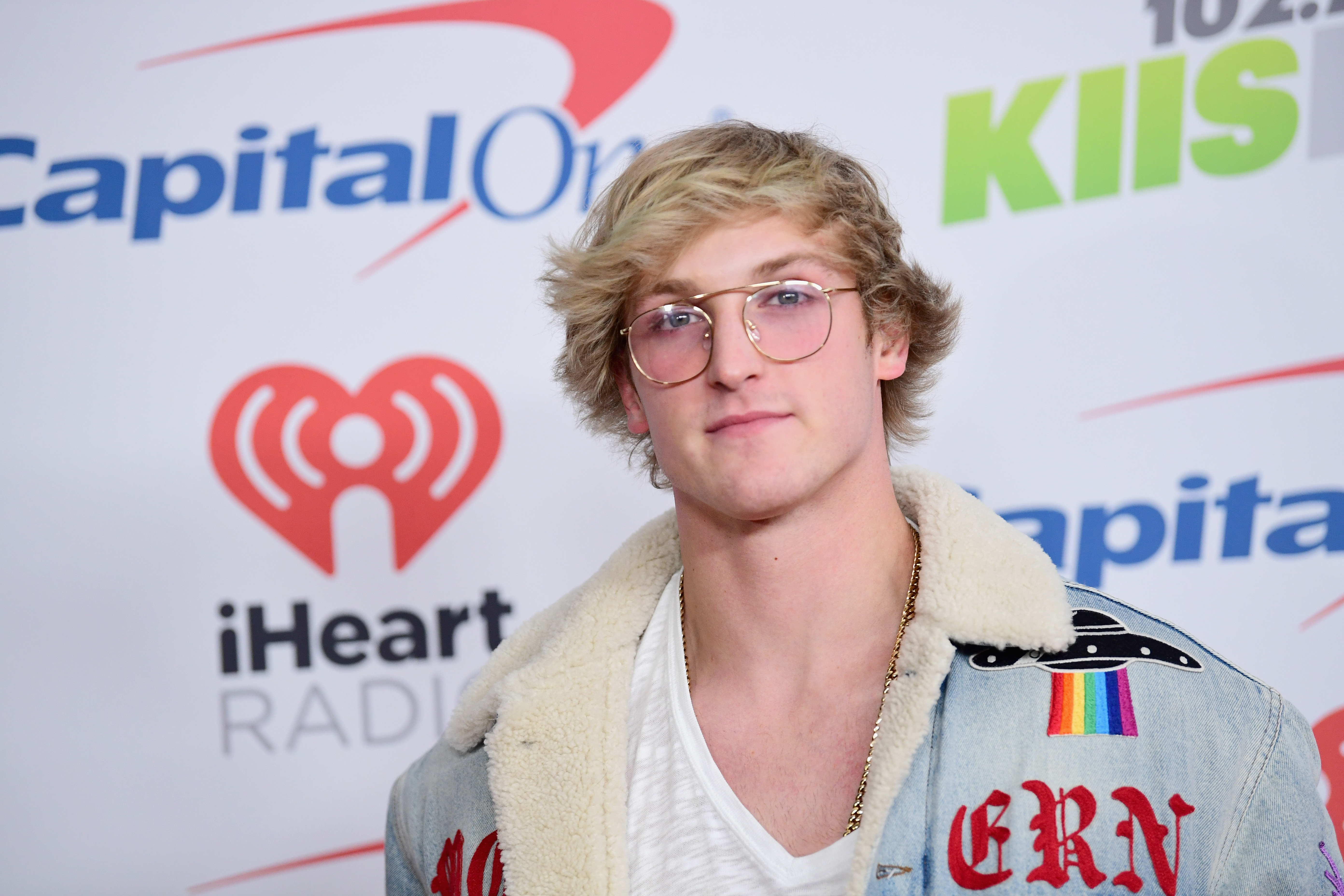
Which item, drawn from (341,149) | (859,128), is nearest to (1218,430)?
(859,128)

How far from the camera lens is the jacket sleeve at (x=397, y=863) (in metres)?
1.85

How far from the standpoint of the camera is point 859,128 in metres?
2.59

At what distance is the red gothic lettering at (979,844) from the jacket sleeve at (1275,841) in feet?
0.85

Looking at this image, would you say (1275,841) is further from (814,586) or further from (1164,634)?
(814,586)

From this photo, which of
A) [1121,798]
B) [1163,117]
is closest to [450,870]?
[1121,798]

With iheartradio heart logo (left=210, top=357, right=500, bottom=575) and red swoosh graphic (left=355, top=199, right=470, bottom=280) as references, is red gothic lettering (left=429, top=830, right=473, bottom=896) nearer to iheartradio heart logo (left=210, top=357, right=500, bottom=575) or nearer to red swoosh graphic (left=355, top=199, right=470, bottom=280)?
iheartradio heart logo (left=210, top=357, right=500, bottom=575)

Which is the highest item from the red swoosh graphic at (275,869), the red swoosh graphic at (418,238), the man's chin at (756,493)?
the red swoosh graphic at (418,238)

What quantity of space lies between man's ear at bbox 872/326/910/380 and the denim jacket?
0.86ft

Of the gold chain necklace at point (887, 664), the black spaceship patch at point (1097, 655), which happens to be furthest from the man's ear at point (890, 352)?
the black spaceship patch at point (1097, 655)

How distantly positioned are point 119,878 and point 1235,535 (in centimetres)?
273

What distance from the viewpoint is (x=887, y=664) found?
1600mm

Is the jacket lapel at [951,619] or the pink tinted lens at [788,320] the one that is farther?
the pink tinted lens at [788,320]

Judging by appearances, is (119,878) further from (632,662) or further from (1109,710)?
(1109,710)

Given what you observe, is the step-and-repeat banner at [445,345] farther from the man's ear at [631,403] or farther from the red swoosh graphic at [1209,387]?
the man's ear at [631,403]
